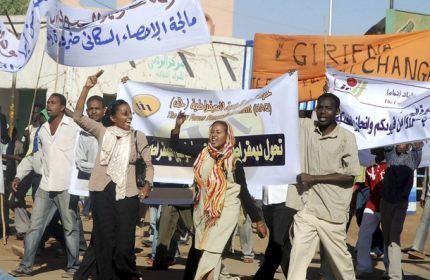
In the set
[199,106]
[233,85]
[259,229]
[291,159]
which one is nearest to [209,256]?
[259,229]

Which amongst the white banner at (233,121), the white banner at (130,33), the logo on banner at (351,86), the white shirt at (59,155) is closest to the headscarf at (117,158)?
the white banner at (233,121)

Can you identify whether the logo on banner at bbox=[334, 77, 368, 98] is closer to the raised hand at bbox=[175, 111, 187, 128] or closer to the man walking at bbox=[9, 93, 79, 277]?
the raised hand at bbox=[175, 111, 187, 128]

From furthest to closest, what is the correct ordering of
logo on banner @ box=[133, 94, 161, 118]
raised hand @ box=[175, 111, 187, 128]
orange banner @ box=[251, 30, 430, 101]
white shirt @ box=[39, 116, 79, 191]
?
orange banner @ box=[251, 30, 430, 101] → white shirt @ box=[39, 116, 79, 191] → logo on banner @ box=[133, 94, 161, 118] → raised hand @ box=[175, 111, 187, 128]

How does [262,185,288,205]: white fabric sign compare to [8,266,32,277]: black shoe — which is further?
[8,266,32,277]: black shoe

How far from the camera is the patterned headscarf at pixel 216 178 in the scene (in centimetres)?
771

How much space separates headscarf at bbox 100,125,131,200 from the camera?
25.6 ft

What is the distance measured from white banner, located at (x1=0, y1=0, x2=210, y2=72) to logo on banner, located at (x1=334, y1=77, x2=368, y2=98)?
1403 mm

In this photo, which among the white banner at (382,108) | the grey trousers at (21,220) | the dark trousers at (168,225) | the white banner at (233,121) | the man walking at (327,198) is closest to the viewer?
the man walking at (327,198)

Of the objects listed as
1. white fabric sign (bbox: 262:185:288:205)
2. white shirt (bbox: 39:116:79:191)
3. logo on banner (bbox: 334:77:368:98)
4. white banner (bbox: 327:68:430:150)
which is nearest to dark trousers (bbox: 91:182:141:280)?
white shirt (bbox: 39:116:79:191)

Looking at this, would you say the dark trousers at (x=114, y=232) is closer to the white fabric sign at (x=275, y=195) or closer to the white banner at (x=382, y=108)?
the white fabric sign at (x=275, y=195)

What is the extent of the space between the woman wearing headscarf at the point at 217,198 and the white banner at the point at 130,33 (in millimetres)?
1375

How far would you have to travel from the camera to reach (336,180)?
749 centimetres

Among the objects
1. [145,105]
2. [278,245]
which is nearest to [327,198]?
[278,245]

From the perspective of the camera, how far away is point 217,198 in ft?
25.3
